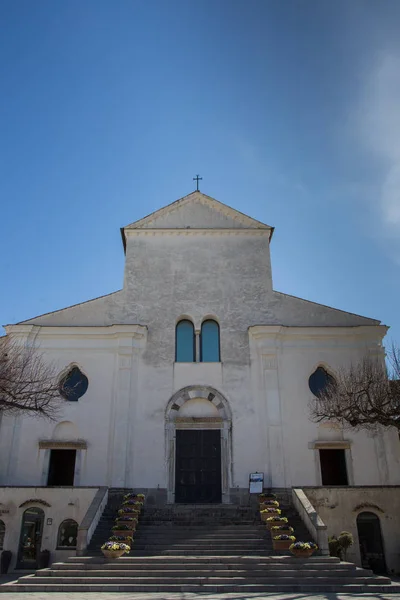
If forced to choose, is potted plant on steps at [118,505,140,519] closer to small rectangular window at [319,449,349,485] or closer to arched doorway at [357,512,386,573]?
Result: arched doorway at [357,512,386,573]

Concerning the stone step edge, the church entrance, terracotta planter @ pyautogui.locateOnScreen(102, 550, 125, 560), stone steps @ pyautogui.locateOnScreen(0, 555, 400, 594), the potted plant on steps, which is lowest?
the stone step edge

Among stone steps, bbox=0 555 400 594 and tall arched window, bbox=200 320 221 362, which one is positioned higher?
tall arched window, bbox=200 320 221 362

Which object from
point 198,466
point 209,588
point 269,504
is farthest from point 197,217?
point 209,588

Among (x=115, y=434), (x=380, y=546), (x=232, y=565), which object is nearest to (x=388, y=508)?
(x=380, y=546)

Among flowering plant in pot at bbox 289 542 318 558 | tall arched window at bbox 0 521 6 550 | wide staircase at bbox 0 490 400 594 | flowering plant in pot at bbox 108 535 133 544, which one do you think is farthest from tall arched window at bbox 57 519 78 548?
flowering plant in pot at bbox 289 542 318 558

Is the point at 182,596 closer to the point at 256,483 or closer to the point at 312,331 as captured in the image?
the point at 256,483

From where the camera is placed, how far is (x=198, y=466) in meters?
22.5

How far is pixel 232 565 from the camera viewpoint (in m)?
15.3

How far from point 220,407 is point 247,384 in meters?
1.60

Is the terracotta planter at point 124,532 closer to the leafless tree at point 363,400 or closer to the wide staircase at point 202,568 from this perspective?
the wide staircase at point 202,568

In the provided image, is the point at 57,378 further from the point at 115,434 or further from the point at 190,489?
the point at 190,489

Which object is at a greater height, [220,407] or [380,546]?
[220,407]

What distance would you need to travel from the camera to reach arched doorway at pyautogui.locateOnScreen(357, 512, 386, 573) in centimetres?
1878

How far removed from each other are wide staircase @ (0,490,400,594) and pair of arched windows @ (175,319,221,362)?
7660 millimetres
